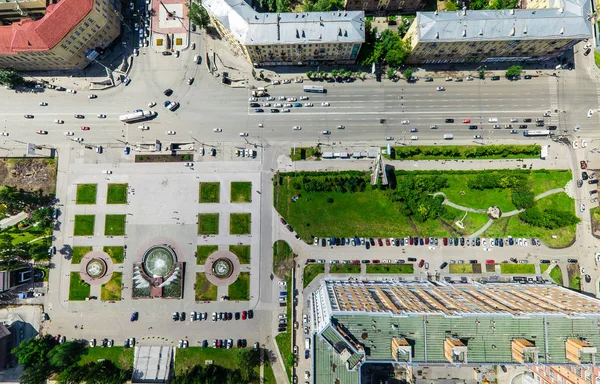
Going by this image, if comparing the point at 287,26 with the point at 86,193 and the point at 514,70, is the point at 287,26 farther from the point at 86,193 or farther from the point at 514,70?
the point at 86,193

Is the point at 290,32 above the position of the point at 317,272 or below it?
above

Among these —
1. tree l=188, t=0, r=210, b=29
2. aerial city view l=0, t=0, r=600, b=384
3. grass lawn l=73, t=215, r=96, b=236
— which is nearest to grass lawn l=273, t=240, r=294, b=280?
aerial city view l=0, t=0, r=600, b=384

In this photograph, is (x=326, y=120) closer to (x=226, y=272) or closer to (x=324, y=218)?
(x=324, y=218)

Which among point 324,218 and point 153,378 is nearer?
point 153,378

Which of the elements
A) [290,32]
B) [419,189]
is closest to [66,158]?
[290,32]

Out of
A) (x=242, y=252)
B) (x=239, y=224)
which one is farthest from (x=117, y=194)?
(x=242, y=252)

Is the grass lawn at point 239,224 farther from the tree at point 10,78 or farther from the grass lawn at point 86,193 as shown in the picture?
the tree at point 10,78

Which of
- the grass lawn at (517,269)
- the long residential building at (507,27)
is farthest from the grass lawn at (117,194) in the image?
the grass lawn at (517,269)
